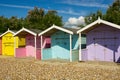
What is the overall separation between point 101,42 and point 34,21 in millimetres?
38844

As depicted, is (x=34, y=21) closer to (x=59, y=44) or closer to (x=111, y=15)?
(x=111, y=15)

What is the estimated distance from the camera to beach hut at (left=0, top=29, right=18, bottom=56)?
26891 millimetres

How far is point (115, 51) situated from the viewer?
59.9 feet

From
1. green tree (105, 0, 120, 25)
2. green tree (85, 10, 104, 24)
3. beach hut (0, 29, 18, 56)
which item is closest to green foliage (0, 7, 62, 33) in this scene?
green tree (85, 10, 104, 24)

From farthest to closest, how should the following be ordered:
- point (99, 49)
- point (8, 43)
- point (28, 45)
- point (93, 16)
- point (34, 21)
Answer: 1. point (34, 21)
2. point (93, 16)
3. point (8, 43)
4. point (28, 45)
5. point (99, 49)

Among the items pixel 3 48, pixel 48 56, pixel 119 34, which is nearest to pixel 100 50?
pixel 119 34

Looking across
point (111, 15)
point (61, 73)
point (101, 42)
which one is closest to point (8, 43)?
point (101, 42)

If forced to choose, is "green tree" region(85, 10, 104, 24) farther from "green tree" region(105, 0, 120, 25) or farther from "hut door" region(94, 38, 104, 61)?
"hut door" region(94, 38, 104, 61)

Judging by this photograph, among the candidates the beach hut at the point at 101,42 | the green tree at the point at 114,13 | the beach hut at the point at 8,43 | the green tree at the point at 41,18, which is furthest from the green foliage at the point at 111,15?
the beach hut at the point at 8,43

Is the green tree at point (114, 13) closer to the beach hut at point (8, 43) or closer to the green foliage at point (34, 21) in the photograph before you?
the green foliage at point (34, 21)

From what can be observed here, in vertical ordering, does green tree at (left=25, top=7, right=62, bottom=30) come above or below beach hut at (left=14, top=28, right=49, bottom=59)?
above

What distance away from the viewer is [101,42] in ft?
62.5

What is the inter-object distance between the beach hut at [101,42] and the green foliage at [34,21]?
30077mm

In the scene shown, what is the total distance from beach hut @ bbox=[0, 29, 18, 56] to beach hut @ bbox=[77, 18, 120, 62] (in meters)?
11.3
